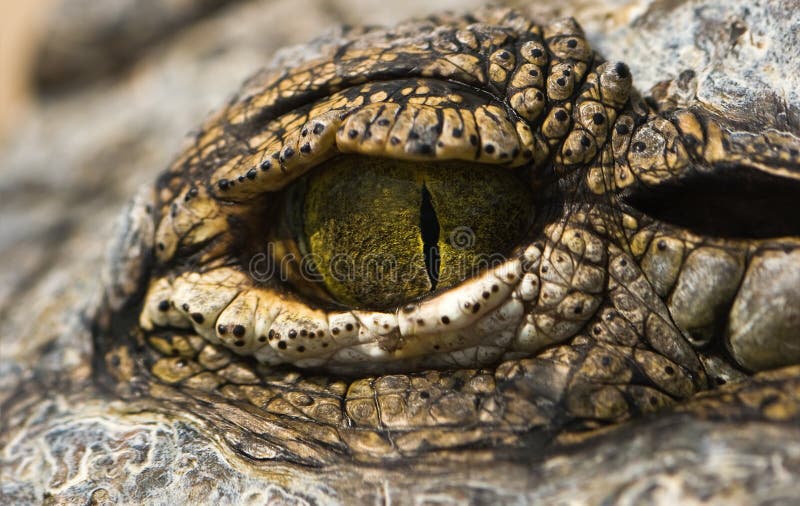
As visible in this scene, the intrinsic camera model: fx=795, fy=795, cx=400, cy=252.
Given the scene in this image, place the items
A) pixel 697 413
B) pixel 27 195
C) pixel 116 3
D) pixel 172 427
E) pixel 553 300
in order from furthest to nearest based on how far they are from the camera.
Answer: pixel 116 3, pixel 27 195, pixel 172 427, pixel 553 300, pixel 697 413

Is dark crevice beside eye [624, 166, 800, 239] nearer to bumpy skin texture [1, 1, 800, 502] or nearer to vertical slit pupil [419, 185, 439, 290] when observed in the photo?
bumpy skin texture [1, 1, 800, 502]

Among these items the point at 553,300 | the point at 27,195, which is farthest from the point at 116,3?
the point at 553,300

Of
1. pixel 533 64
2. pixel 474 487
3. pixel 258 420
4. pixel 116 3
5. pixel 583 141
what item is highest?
pixel 116 3

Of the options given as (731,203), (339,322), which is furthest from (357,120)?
(731,203)

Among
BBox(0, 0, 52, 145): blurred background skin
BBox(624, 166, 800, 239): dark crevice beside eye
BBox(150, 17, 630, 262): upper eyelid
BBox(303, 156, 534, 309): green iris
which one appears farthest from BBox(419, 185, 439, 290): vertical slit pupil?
BBox(0, 0, 52, 145): blurred background skin

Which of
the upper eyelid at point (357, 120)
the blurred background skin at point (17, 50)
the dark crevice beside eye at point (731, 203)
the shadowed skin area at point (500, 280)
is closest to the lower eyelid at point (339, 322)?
the shadowed skin area at point (500, 280)

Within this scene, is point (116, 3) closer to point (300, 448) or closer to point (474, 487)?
point (300, 448)
